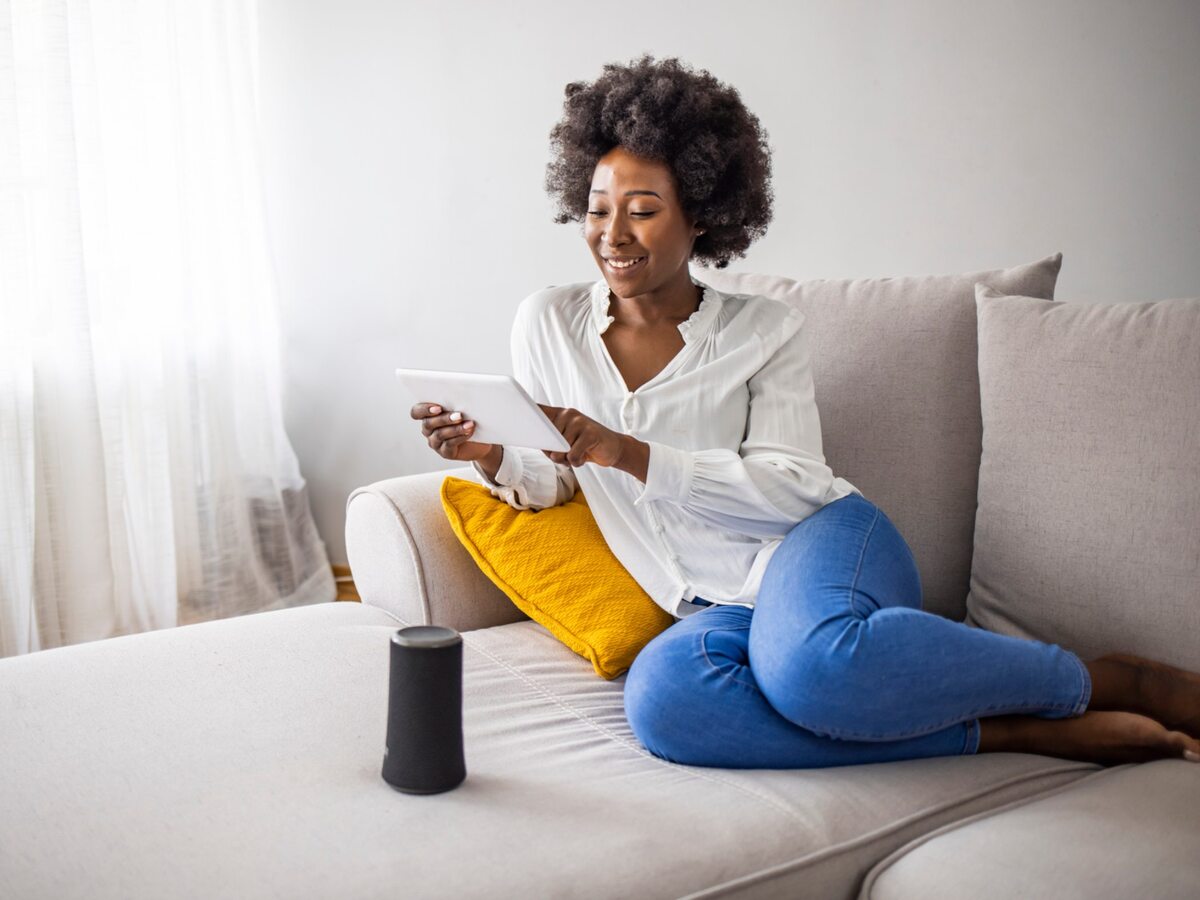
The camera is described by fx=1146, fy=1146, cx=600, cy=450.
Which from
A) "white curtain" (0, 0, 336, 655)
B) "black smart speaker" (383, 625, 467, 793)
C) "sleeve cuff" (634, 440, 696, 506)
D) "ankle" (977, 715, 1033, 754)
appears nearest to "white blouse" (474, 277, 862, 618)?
"sleeve cuff" (634, 440, 696, 506)

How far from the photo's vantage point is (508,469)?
1.70 meters

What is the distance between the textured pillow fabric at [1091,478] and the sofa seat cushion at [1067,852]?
0.28 m

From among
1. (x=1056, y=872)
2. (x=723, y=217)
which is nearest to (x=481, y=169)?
(x=723, y=217)

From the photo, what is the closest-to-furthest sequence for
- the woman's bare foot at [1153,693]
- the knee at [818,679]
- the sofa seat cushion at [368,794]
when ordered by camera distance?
the sofa seat cushion at [368,794], the knee at [818,679], the woman's bare foot at [1153,693]

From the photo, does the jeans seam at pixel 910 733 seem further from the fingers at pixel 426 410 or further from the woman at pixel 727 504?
the fingers at pixel 426 410

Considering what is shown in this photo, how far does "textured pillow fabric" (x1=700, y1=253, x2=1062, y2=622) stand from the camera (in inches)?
67.5

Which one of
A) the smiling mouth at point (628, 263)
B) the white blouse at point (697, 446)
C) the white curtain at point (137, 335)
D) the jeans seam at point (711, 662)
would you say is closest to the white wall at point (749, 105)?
the white curtain at point (137, 335)

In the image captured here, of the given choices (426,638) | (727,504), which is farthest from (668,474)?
(426,638)

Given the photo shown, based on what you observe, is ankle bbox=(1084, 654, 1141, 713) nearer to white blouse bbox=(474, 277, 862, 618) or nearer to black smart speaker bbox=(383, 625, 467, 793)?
white blouse bbox=(474, 277, 862, 618)

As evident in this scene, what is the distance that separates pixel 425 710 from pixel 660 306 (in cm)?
80

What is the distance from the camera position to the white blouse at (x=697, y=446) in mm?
1542

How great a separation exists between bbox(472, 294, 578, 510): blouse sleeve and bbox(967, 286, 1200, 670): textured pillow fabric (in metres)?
0.62

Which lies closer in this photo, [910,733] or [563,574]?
[910,733]

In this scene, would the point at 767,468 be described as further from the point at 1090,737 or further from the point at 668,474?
the point at 1090,737
